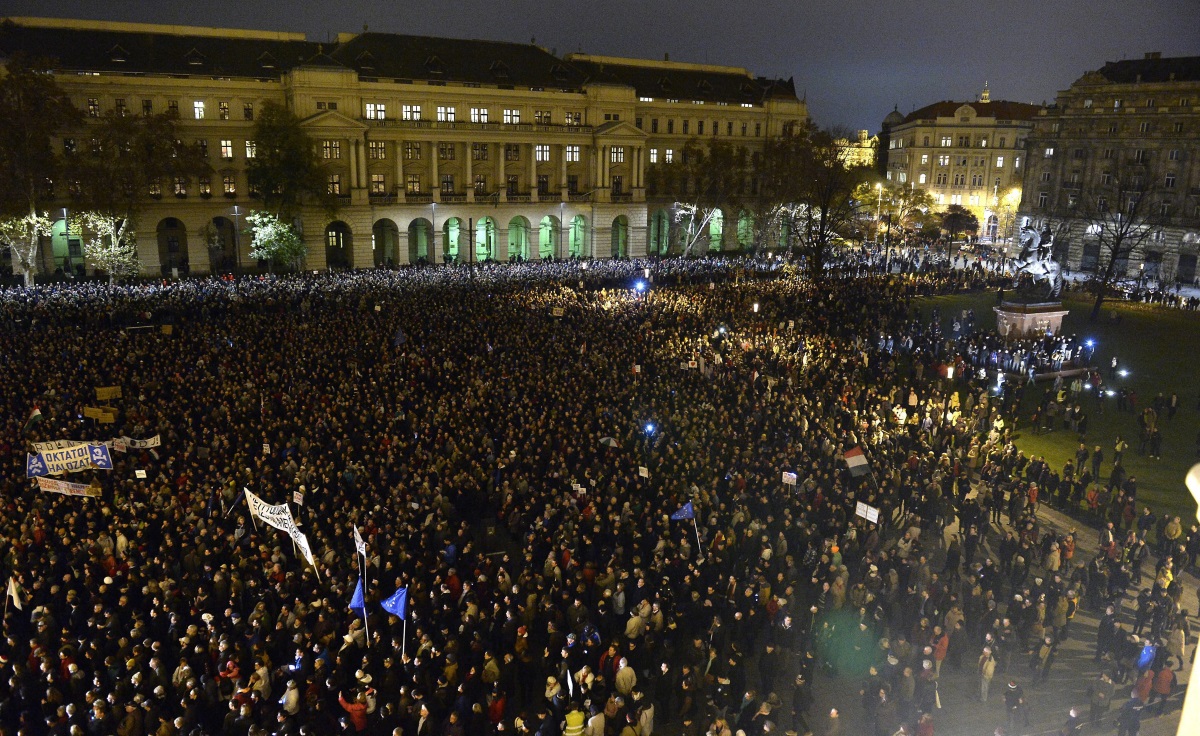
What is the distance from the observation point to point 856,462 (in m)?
18.0

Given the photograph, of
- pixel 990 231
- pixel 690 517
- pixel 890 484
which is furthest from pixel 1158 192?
pixel 690 517

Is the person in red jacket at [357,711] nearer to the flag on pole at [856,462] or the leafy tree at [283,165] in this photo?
the flag on pole at [856,462]

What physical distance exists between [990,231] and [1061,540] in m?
89.9

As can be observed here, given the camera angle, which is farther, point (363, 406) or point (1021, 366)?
point (1021, 366)

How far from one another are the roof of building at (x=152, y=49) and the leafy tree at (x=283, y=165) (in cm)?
680

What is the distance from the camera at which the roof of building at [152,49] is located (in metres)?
53.6

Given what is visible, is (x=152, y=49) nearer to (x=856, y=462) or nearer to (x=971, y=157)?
(x=856, y=462)

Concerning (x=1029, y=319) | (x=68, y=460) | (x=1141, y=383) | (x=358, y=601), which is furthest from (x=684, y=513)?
(x=1029, y=319)

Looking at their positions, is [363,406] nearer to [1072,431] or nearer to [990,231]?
[1072,431]

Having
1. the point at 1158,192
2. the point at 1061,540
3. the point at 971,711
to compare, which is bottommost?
the point at 971,711

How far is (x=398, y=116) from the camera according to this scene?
6150 cm

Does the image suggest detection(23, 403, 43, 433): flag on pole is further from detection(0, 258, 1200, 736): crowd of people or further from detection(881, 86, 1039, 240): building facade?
detection(881, 86, 1039, 240): building facade

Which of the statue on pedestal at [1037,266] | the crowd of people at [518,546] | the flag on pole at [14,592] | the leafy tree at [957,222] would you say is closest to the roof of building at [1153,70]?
the leafy tree at [957,222]

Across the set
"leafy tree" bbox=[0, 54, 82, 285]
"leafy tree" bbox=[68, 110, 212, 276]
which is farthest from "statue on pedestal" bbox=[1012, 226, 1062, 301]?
"leafy tree" bbox=[0, 54, 82, 285]
